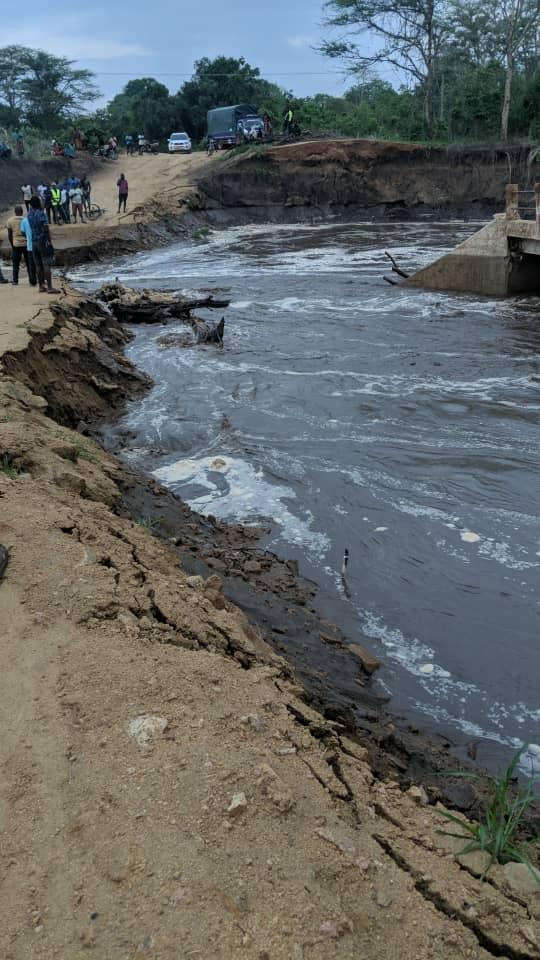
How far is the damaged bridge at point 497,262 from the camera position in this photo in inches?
679

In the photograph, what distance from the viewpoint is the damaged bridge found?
17234 millimetres

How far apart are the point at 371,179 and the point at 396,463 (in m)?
32.8

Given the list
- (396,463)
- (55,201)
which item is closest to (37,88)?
(55,201)

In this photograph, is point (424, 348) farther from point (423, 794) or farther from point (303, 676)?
point (423, 794)

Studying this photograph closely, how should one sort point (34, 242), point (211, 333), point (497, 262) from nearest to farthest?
Answer: point (34, 242), point (211, 333), point (497, 262)

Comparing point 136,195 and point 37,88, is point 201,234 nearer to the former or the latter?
point 136,195

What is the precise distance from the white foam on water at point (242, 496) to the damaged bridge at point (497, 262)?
11295 millimetres

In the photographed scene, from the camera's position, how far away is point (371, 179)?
1486 inches

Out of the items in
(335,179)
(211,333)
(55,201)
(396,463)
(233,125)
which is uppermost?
(233,125)

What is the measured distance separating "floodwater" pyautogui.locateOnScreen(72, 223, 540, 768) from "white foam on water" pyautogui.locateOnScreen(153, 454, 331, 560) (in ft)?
0.08

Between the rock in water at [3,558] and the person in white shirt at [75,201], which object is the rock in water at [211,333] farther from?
the person in white shirt at [75,201]

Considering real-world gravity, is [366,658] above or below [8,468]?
below

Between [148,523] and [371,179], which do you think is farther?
[371,179]

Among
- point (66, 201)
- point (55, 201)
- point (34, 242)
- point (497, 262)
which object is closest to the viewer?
point (34, 242)
